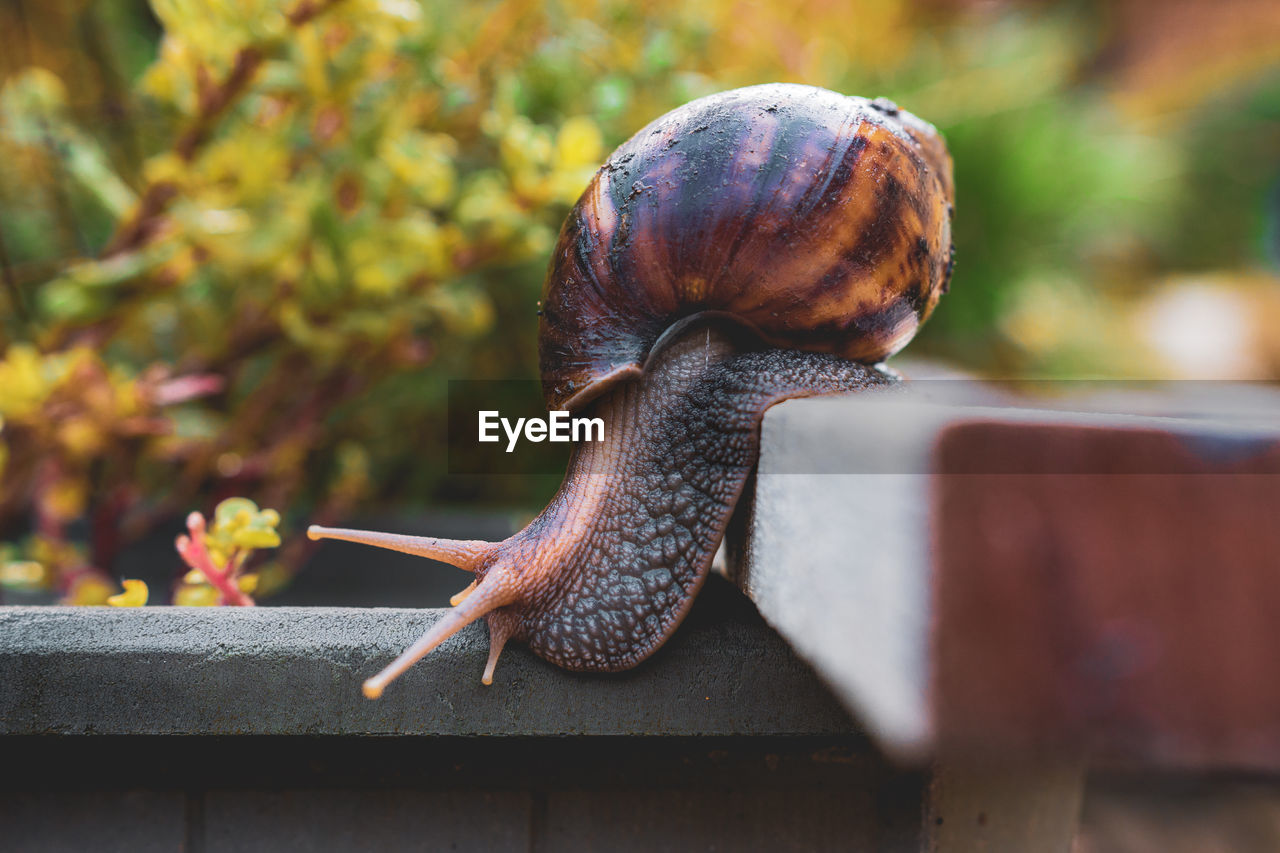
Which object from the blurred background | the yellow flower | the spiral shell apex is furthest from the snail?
the blurred background

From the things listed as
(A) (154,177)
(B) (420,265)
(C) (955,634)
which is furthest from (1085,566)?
(A) (154,177)

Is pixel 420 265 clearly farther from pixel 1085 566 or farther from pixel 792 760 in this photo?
pixel 1085 566

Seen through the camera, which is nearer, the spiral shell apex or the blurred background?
the spiral shell apex

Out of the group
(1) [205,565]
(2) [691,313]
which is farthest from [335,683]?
(2) [691,313]

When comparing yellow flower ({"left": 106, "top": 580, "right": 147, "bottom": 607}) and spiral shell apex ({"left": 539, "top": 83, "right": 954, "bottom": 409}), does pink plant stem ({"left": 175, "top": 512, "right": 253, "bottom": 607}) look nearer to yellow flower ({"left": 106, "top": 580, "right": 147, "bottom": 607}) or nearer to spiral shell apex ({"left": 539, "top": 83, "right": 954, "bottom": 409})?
yellow flower ({"left": 106, "top": 580, "right": 147, "bottom": 607})

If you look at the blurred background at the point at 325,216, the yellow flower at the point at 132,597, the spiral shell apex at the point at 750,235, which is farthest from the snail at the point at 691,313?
the blurred background at the point at 325,216

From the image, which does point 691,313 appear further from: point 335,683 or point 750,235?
point 335,683
